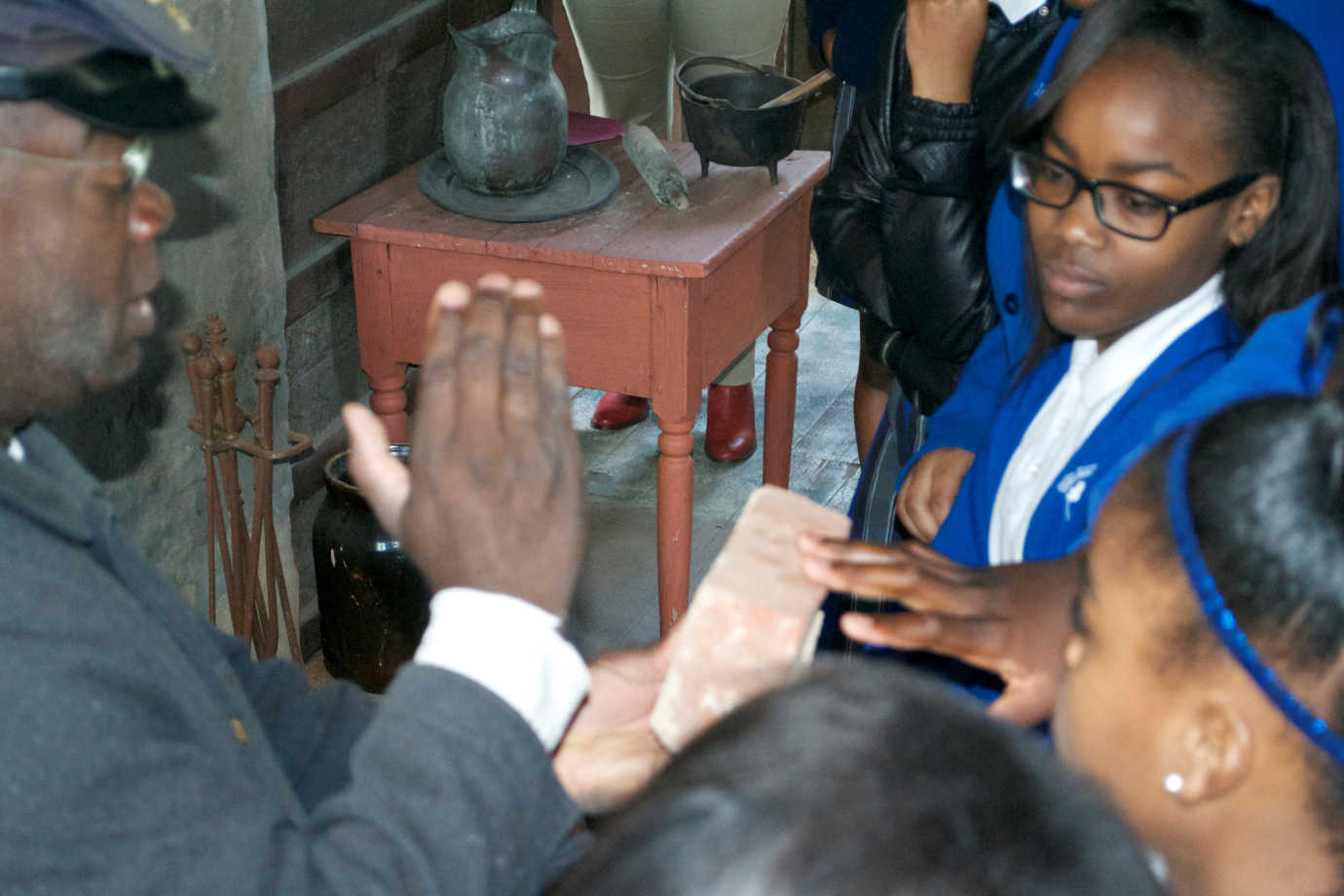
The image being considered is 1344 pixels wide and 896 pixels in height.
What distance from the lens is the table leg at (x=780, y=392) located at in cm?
312

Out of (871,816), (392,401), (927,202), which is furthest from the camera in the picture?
(392,401)

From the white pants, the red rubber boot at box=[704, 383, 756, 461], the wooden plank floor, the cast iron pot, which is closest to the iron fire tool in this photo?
the wooden plank floor

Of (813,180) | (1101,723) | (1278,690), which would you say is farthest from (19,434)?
(813,180)

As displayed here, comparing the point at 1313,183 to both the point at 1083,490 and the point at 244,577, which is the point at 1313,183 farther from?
the point at 244,577

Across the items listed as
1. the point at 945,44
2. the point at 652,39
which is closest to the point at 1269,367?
the point at 945,44

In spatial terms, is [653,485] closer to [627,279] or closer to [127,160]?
[627,279]

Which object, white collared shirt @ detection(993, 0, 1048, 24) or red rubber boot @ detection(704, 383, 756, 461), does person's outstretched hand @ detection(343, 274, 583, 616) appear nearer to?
white collared shirt @ detection(993, 0, 1048, 24)

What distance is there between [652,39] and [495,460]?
283 centimetres

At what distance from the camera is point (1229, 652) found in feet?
3.05

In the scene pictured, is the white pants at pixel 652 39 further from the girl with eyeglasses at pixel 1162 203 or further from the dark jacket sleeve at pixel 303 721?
the dark jacket sleeve at pixel 303 721

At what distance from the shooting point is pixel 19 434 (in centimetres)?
125

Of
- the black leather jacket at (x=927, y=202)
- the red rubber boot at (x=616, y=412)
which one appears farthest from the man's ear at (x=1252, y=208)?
the red rubber boot at (x=616, y=412)

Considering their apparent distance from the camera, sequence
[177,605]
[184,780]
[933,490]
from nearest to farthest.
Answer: [184,780], [177,605], [933,490]

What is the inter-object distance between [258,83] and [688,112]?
799mm
